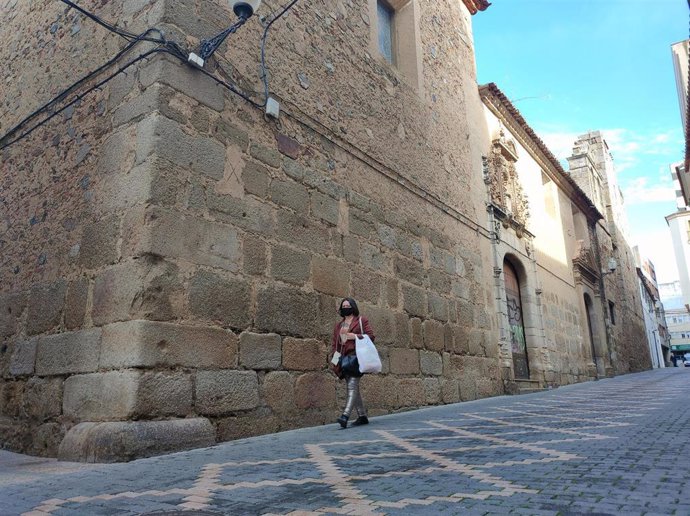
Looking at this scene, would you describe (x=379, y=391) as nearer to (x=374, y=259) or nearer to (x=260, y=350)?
(x=374, y=259)

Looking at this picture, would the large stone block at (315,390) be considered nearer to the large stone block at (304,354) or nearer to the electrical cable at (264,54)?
the large stone block at (304,354)

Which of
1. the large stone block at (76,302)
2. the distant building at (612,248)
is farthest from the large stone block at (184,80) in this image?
the distant building at (612,248)

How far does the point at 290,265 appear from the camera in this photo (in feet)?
15.2

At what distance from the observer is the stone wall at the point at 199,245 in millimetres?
3520

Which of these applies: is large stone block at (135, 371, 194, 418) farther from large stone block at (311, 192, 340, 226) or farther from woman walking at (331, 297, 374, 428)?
large stone block at (311, 192, 340, 226)

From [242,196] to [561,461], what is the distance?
9.93 feet

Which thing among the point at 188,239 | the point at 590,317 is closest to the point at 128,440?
the point at 188,239

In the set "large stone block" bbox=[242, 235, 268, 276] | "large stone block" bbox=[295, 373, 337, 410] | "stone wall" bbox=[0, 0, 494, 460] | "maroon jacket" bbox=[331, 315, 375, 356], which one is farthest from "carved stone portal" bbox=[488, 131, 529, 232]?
"large stone block" bbox=[242, 235, 268, 276]

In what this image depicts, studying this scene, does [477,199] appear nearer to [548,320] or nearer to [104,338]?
[548,320]

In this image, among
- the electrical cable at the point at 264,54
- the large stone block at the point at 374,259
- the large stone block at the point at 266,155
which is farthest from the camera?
the large stone block at the point at 374,259

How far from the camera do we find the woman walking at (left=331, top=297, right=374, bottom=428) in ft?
14.3

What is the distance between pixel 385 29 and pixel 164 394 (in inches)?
248

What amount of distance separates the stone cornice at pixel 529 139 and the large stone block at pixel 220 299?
7.55 metres

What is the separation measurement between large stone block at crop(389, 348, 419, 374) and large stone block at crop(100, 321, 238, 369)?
2388mm
